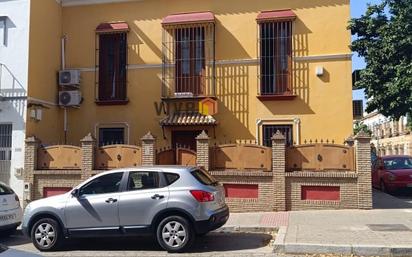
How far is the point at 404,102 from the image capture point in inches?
681

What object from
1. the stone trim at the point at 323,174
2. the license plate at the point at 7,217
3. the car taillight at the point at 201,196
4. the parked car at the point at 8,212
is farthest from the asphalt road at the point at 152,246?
the stone trim at the point at 323,174

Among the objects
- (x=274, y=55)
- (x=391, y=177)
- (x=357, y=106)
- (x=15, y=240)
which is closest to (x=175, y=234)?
(x=15, y=240)

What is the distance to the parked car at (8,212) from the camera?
11.4 metres

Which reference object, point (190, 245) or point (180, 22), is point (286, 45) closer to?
point (180, 22)

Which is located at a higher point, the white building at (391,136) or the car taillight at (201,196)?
the white building at (391,136)

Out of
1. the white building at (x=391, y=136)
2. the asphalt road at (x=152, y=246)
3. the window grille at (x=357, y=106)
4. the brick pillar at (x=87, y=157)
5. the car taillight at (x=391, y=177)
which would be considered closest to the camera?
the asphalt road at (x=152, y=246)

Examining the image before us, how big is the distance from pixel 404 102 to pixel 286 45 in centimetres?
461

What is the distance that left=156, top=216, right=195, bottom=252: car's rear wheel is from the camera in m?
9.45

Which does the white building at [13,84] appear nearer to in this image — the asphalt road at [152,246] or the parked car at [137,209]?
the asphalt road at [152,246]

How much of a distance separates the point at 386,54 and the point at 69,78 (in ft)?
38.6

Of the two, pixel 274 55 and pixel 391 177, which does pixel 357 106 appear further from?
pixel 274 55

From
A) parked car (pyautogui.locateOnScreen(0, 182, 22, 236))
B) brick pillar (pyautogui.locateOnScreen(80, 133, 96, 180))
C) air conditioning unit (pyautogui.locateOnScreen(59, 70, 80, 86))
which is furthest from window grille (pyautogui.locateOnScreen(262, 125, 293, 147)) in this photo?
parked car (pyautogui.locateOnScreen(0, 182, 22, 236))

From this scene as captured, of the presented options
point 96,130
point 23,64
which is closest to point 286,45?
point 96,130

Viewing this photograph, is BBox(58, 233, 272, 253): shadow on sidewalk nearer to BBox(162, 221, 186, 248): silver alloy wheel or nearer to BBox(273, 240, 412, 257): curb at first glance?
BBox(162, 221, 186, 248): silver alloy wheel
